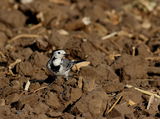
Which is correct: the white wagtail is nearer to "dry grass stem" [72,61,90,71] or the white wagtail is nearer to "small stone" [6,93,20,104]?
"dry grass stem" [72,61,90,71]

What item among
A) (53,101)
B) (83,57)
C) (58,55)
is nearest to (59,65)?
(58,55)

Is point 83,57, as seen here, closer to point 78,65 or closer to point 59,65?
point 78,65

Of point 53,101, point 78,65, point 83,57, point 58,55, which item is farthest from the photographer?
point 83,57

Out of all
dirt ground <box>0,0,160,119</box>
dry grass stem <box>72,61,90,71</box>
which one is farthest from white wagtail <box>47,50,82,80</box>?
dry grass stem <box>72,61,90,71</box>

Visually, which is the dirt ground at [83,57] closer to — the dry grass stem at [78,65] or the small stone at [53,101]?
the small stone at [53,101]

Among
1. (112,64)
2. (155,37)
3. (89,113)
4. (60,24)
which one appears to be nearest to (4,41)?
(60,24)
